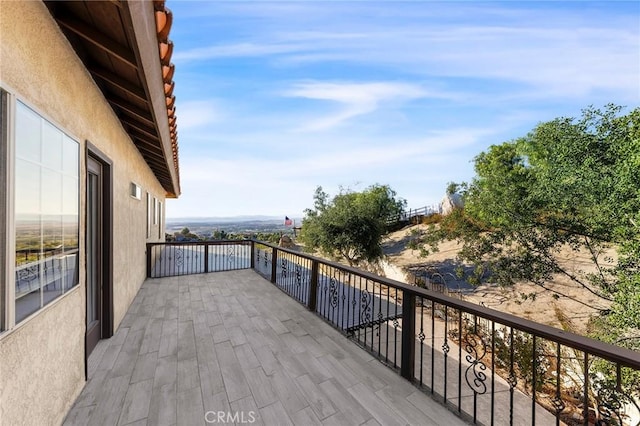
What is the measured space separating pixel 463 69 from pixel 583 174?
361cm

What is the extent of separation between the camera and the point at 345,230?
37.5 feet

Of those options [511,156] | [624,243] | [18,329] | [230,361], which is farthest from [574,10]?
[511,156]

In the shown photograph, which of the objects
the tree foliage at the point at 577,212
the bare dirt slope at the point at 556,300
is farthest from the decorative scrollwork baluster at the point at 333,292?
the bare dirt slope at the point at 556,300

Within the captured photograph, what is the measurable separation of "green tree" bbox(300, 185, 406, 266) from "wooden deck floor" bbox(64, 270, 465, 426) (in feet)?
25.7

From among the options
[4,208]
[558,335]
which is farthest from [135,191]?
[558,335]

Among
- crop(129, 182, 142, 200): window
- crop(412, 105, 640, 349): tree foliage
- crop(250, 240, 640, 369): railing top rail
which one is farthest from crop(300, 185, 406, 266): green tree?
crop(250, 240, 640, 369): railing top rail

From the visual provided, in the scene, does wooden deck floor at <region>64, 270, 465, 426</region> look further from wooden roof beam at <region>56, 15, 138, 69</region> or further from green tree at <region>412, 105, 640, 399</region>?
green tree at <region>412, 105, 640, 399</region>

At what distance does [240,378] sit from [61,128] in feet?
7.64

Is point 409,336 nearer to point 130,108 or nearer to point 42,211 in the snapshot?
point 42,211

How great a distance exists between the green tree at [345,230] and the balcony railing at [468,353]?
4220mm

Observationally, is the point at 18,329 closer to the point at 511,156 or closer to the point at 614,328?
the point at 614,328

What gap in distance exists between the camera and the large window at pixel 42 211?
1.28 metres

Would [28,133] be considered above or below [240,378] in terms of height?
above

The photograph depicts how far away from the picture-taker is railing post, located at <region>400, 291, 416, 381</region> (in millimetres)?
2252
